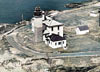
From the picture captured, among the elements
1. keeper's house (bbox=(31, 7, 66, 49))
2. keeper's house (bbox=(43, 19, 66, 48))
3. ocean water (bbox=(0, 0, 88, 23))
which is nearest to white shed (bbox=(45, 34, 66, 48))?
keeper's house (bbox=(43, 19, 66, 48))

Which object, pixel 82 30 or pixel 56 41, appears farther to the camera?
pixel 82 30

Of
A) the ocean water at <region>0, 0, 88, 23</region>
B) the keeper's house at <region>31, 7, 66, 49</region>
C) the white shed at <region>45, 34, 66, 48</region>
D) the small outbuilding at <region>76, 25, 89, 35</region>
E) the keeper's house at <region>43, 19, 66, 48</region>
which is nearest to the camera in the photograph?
the white shed at <region>45, 34, 66, 48</region>

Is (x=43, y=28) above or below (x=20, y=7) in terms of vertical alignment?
above

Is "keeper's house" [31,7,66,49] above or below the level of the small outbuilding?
above

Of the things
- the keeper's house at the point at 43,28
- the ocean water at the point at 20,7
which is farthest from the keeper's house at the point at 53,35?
the ocean water at the point at 20,7

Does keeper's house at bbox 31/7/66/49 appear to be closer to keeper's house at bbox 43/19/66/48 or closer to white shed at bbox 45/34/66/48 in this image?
keeper's house at bbox 43/19/66/48

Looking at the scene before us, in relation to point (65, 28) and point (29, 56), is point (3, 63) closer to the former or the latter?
point (29, 56)

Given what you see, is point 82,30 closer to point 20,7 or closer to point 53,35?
point 53,35

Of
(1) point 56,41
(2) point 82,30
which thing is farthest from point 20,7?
(1) point 56,41

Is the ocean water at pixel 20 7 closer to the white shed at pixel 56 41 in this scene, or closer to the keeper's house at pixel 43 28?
the keeper's house at pixel 43 28
